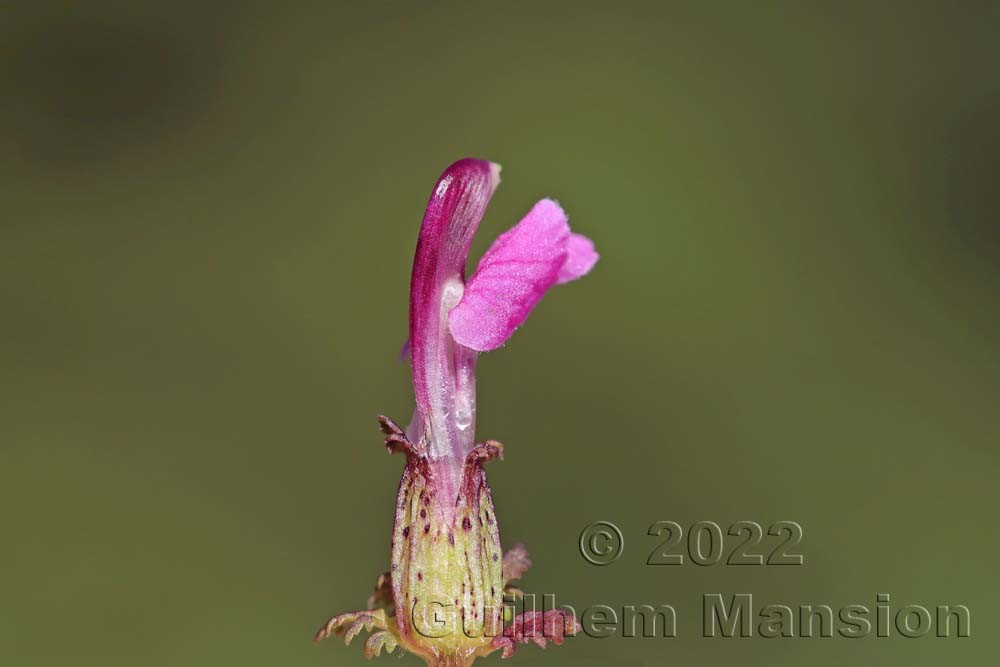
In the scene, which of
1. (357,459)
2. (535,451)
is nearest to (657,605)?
(535,451)

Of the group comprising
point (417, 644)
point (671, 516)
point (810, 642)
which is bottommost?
point (417, 644)

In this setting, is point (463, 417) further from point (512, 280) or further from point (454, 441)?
point (512, 280)

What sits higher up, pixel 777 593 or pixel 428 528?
pixel 777 593

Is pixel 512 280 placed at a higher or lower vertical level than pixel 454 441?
higher

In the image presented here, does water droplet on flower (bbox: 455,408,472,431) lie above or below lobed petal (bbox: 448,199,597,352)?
below

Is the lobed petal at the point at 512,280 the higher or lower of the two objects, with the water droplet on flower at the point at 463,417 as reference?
higher

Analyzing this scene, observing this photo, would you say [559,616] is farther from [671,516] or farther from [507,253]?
[671,516]

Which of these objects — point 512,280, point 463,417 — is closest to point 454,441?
point 463,417

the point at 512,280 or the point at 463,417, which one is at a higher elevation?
Answer: the point at 512,280
